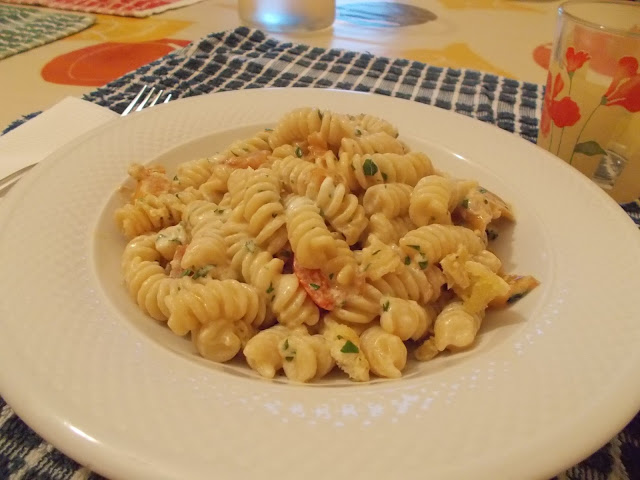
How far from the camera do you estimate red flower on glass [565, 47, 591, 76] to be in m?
1.89

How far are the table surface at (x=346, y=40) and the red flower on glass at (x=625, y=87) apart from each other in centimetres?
103

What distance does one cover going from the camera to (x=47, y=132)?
6.05 feet

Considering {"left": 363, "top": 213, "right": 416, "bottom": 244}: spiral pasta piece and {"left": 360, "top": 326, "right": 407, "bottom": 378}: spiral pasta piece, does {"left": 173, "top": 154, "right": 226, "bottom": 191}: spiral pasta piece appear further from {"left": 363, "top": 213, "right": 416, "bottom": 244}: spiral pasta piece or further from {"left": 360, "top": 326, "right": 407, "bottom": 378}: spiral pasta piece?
{"left": 360, "top": 326, "right": 407, "bottom": 378}: spiral pasta piece

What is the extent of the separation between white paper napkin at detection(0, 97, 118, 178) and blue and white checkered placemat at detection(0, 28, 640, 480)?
0.18 m

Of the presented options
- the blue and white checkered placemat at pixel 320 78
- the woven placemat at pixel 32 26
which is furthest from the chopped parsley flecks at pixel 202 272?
the woven placemat at pixel 32 26

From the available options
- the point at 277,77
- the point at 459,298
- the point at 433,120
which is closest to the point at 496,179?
the point at 433,120

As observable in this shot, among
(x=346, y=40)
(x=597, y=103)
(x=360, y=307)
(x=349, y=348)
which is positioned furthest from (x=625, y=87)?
(x=346, y=40)

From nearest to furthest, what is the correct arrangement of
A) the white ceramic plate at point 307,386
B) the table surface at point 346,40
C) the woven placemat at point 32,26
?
the white ceramic plate at point 307,386 → the table surface at point 346,40 → the woven placemat at point 32,26

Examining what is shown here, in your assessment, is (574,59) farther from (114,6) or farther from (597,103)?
(114,6)

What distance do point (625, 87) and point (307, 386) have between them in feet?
5.00

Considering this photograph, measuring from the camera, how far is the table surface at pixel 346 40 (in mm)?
2512

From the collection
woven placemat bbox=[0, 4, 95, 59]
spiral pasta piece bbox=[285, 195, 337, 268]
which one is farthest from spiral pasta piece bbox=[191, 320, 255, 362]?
woven placemat bbox=[0, 4, 95, 59]

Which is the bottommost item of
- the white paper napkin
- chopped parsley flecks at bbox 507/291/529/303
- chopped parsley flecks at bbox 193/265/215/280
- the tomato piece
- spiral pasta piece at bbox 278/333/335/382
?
chopped parsley flecks at bbox 507/291/529/303

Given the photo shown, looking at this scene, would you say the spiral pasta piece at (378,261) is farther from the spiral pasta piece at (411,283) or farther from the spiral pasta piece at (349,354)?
the spiral pasta piece at (349,354)
